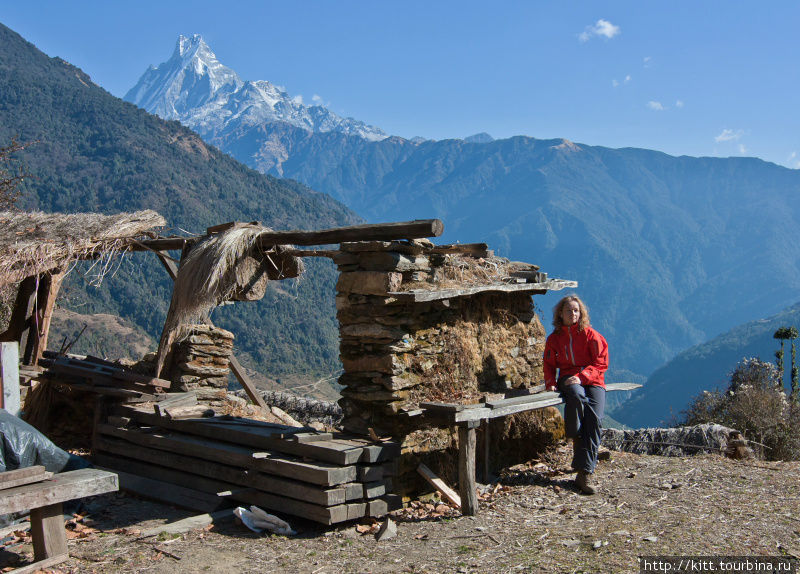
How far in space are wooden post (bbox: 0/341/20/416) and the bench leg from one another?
108 inches

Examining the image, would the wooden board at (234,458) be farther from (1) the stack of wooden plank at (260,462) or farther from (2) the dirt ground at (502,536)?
(2) the dirt ground at (502,536)

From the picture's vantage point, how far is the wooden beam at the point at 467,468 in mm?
5832

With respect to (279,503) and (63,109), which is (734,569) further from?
(63,109)

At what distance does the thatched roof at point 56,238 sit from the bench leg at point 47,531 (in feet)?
13.4

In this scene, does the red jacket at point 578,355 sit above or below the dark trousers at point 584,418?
above

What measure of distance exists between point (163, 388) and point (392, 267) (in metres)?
3.91

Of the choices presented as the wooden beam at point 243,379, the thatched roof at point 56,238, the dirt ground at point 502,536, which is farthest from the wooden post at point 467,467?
the thatched roof at point 56,238

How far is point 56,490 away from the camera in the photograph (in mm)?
4328

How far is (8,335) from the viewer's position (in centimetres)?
909

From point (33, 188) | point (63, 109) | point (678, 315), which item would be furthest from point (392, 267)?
point (678, 315)

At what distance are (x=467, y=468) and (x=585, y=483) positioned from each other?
1.37m

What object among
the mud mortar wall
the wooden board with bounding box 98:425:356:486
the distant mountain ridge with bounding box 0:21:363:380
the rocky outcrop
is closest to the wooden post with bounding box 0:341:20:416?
the wooden board with bounding box 98:425:356:486

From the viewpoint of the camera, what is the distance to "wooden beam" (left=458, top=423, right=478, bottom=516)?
5.83m

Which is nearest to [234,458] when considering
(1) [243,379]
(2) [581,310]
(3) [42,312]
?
(2) [581,310]
